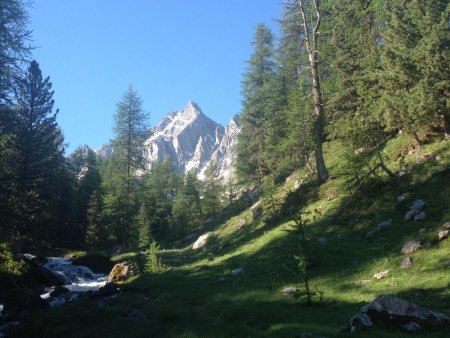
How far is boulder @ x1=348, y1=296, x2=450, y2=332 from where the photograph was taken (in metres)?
8.43

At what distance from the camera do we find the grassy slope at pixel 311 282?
10.9 meters

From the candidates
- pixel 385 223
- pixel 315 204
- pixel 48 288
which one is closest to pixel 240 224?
pixel 315 204

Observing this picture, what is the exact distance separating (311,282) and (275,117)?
98.0 ft

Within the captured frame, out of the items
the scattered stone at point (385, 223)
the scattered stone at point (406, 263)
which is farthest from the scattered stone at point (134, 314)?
the scattered stone at point (385, 223)

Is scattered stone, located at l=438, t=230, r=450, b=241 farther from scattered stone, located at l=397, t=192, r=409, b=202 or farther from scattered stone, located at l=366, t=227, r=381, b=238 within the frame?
scattered stone, located at l=397, t=192, r=409, b=202

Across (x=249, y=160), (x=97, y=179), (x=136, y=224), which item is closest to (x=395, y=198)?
(x=249, y=160)

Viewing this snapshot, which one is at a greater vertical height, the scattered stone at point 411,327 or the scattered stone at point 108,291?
the scattered stone at point 108,291

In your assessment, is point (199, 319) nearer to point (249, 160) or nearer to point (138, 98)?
point (249, 160)

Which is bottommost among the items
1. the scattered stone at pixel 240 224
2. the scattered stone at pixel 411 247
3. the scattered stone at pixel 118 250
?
the scattered stone at pixel 411 247

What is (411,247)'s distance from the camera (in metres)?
14.7

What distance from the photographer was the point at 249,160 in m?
49.3

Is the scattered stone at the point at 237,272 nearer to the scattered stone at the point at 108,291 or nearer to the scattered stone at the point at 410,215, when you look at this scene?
the scattered stone at the point at 108,291

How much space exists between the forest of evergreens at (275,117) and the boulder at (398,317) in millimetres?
12369

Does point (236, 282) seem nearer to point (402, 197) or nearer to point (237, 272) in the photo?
point (237, 272)
